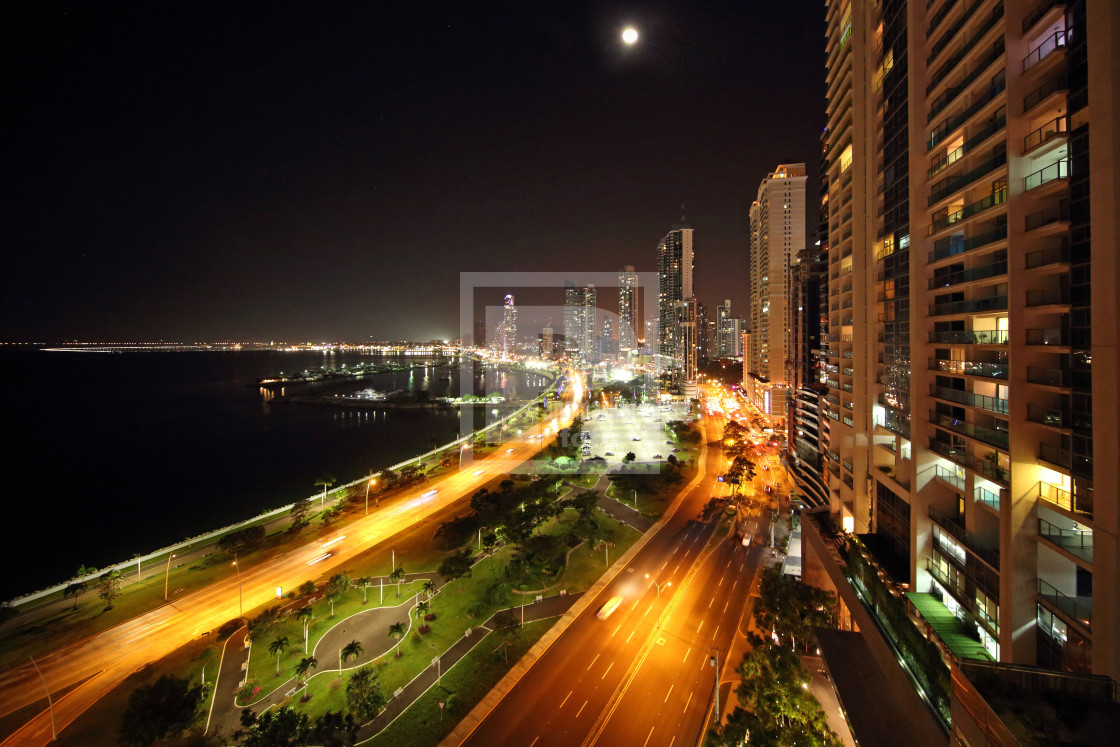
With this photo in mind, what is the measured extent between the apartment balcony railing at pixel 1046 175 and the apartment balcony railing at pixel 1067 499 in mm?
4515

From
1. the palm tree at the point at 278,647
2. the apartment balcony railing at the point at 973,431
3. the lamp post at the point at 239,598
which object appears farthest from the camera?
the lamp post at the point at 239,598

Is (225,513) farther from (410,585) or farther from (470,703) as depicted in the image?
(470,703)

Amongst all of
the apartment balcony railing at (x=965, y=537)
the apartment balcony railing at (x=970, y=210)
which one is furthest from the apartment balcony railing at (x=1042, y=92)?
the apartment balcony railing at (x=965, y=537)

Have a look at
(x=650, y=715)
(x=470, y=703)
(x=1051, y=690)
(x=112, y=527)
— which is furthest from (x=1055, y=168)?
(x=112, y=527)

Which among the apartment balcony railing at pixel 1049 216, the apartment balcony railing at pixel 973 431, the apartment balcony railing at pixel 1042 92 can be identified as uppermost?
the apartment balcony railing at pixel 1042 92

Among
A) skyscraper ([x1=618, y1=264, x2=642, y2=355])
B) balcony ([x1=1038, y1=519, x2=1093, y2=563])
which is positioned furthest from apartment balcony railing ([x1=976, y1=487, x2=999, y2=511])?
skyscraper ([x1=618, y1=264, x2=642, y2=355])

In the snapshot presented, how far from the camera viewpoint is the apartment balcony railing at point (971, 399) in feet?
23.4

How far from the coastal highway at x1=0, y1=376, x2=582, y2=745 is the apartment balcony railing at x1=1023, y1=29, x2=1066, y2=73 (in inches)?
830

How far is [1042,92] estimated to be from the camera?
266 inches

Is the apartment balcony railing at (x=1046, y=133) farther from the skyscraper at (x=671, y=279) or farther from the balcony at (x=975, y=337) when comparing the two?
the skyscraper at (x=671, y=279)

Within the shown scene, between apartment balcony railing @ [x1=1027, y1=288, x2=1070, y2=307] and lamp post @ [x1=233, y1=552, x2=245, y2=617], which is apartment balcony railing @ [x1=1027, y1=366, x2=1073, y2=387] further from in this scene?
lamp post @ [x1=233, y1=552, x2=245, y2=617]

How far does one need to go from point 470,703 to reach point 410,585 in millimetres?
5478

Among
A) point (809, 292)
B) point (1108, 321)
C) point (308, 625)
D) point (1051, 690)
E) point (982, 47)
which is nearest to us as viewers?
point (1051, 690)

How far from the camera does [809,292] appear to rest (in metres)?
23.2
